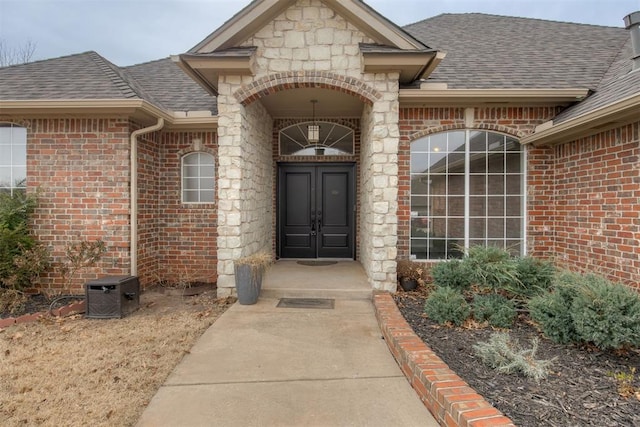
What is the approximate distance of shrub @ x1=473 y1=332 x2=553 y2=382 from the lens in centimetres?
279

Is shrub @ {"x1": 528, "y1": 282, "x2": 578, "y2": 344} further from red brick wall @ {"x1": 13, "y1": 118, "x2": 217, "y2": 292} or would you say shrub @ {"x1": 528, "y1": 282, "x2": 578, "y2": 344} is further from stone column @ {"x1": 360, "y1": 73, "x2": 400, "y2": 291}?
red brick wall @ {"x1": 13, "y1": 118, "x2": 217, "y2": 292}

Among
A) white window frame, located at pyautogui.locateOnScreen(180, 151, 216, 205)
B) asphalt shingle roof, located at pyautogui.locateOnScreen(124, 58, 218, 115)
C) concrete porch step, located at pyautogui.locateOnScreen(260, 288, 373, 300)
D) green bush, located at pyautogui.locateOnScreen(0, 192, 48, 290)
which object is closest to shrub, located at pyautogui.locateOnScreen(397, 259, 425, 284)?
concrete porch step, located at pyautogui.locateOnScreen(260, 288, 373, 300)

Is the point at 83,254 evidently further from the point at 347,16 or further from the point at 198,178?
the point at 347,16

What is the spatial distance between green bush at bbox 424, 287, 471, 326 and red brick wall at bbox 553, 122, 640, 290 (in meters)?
2.48

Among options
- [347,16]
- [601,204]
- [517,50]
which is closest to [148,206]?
[347,16]

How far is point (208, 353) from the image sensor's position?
11.9ft

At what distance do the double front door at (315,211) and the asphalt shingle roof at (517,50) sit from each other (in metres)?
3.04

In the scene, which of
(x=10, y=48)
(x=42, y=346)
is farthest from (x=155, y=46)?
(x=42, y=346)

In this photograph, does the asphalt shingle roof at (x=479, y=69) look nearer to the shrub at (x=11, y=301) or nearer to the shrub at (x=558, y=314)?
the shrub at (x=11, y=301)

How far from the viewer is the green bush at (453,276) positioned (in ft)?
14.8

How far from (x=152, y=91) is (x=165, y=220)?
8.44 ft

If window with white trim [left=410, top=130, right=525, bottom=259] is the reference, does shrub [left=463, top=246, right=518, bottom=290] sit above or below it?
below

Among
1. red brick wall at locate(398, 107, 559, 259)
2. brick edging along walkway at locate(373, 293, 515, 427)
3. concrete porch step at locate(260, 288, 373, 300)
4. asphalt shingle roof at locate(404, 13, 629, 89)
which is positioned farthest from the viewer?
asphalt shingle roof at locate(404, 13, 629, 89)

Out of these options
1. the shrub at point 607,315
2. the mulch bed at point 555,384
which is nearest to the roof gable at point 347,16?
the shrub at point 607,315
